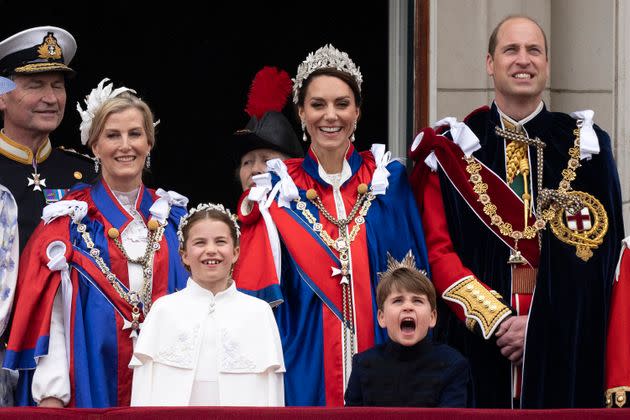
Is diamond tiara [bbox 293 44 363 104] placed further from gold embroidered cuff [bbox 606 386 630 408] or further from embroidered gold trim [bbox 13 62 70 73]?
gold embroidered cuff [bbox 606 386 630 408]

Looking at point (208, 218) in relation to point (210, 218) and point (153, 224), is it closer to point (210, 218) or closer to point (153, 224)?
point (210, 218)

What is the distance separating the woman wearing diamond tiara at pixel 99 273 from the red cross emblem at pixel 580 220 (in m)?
1.32

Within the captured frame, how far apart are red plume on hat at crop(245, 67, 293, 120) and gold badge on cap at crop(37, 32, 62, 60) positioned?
78 cm

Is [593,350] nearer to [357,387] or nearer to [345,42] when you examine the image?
[357,387]

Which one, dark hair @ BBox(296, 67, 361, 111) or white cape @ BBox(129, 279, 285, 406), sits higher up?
dark hair @ BBox(296, 67, 361, 111)

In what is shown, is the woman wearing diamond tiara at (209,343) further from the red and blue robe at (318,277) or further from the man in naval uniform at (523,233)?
the man in naval uniform at (523,233)

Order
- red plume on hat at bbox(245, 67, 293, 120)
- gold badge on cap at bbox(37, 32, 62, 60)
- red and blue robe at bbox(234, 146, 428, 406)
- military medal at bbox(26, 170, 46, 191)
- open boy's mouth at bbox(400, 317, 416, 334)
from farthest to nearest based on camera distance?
red plume on hat at bbox(245, 67, 293, 120) < gold badge on cap at bbox(37, 32, 62, 60) < military medal at bbox(26, 170, 46, 191) < red and blue robe at bbox(234, 146, 428, 406) < open boy's mouth at bbox(400, 317, 416, 334)

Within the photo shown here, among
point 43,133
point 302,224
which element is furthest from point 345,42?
point 302,224

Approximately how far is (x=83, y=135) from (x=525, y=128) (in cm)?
155

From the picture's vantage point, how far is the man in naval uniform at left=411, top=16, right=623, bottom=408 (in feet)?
17.9

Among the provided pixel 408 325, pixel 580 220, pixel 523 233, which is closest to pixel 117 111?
pixel 408 325

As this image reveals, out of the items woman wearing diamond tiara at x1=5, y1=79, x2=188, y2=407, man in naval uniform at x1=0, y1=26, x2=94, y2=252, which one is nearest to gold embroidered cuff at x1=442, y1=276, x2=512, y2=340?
woman wearing diamond tiara at x1=5, y1=79, x2=188, y2=407

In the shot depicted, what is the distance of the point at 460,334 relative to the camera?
5.62 metres

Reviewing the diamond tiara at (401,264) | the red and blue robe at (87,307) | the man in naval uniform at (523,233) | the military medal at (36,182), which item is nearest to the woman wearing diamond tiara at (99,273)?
the red and blue robe at (87,307)
